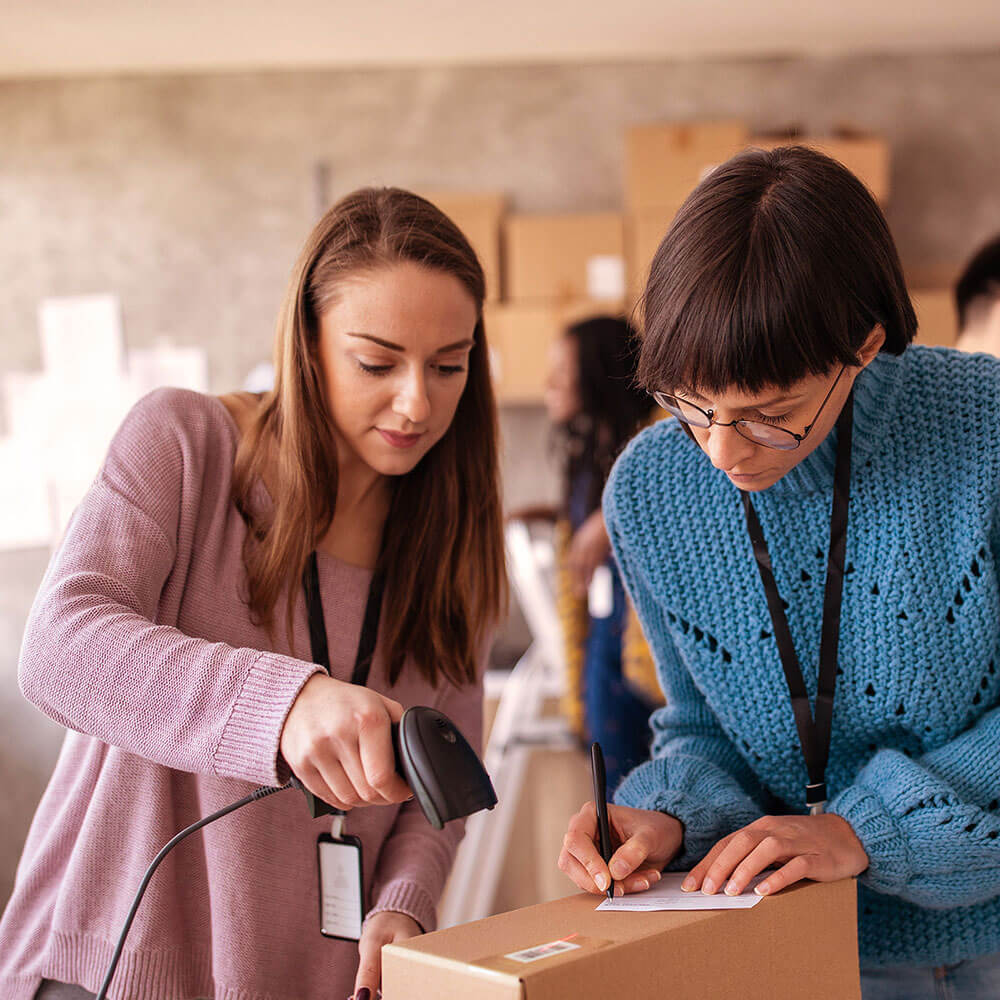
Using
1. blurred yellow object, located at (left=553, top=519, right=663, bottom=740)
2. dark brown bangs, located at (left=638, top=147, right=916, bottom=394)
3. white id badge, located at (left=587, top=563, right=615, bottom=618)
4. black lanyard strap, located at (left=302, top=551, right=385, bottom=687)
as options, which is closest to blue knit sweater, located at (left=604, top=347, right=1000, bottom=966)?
dark brown bangs, located at (left=638, top=147, right=916, bottom=394)

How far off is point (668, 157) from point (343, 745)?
361 cm

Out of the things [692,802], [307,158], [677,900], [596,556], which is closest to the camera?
[677,900]

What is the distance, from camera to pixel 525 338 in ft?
13.3

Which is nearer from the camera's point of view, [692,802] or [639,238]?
[692,802]

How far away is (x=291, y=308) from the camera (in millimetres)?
1071

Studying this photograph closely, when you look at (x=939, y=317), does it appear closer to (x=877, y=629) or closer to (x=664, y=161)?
(x=664, y=161)

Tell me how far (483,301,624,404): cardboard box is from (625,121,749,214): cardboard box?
41 centimetres

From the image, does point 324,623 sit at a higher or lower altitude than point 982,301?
lower

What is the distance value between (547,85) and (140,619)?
394 centimetres

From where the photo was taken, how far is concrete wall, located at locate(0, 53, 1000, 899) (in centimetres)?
430

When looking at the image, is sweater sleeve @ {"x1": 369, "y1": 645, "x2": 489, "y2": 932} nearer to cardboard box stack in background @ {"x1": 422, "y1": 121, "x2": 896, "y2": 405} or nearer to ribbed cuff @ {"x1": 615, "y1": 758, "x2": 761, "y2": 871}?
ribbed cuff @ {"x1": 615, "y1": 758, "x2": 761, "y2": 871}

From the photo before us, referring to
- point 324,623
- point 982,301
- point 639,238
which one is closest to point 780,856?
point 324,623

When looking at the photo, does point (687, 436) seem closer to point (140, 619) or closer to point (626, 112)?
point (140, 619)

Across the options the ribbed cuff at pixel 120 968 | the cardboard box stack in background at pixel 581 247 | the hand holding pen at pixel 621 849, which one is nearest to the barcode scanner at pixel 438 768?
the hand holding pen at pixel 621 849
